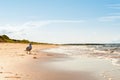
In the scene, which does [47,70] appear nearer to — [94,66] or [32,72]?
[32,72]

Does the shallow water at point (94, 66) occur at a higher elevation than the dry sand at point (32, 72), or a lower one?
lower

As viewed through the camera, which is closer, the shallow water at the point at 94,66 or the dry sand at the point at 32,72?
the dry sand at the point at 32,72

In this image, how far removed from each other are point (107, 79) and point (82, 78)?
1207 millimetres

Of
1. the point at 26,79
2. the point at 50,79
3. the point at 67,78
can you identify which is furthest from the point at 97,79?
the point at 26,79

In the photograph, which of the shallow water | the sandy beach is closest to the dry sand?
the sandy beach

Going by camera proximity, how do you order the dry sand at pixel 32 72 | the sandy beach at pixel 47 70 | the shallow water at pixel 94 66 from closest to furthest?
the dry sand at pixel 32 72 < the sandy beach at pixel 47 70 < the shallow water at pixel 94 66

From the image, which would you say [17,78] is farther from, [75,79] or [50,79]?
[75,79]

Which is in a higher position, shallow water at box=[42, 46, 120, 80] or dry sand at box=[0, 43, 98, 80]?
dry sand at box=[0, 43, 98, 80]

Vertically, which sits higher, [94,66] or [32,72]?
[32,72]

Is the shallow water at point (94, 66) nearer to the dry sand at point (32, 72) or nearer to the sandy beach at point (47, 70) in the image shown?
the sandy beach at point (47, 70)

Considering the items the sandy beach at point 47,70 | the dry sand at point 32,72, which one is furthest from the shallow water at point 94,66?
the dry sand at point 32,72

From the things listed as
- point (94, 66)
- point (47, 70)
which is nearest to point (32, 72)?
point (47, 70)

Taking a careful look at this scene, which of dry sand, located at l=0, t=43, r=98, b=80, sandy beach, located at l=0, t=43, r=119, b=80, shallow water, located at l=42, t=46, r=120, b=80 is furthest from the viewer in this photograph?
shallow water, located at l=42, t=46, r=120, b=80

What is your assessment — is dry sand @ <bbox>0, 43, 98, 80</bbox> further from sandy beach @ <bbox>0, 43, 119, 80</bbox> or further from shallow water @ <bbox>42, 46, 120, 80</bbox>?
shallow water @ <bbox>42, 46, 120, 80</bbox>
